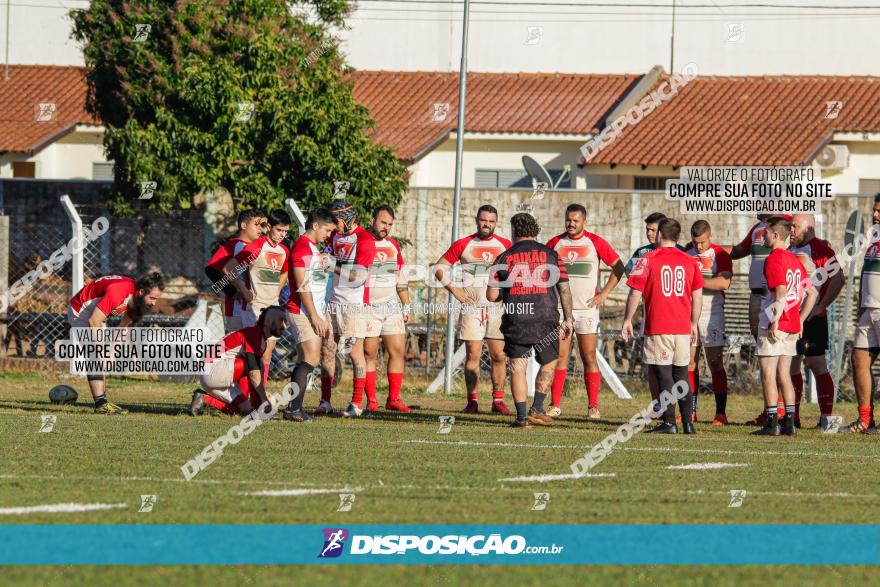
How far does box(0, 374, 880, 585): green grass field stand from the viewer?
5.79 m

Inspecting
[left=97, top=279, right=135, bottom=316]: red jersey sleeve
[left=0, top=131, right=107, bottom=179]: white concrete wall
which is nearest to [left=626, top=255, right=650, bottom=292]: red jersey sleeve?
[left=97, top=279, right=135, bottom=316]: red jersey sleeve

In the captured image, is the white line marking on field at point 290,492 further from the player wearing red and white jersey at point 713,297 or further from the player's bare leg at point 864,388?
the player wearing red and white jersey at point 713,297

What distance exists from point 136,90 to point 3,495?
1985 centimetres

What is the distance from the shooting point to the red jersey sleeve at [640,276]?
12.4 m

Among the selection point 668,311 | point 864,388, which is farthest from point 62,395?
point 864,388

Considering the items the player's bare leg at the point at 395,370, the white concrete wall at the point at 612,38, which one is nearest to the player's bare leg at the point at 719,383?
the player's bare leg at the point at 395,370

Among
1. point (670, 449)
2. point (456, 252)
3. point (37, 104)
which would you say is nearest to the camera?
point (670, 449)

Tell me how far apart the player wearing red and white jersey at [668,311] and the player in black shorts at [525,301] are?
724mm

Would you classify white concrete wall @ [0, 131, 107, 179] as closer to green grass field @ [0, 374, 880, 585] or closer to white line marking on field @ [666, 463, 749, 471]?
green grass field @ [0, 374, 880, 585]

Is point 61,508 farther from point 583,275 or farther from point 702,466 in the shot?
point 583,275

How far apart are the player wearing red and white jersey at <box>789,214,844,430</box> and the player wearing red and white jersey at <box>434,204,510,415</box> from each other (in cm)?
296

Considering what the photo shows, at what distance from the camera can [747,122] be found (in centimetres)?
3812

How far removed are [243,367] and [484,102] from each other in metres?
28.2

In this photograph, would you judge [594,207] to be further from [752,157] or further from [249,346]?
[249,346]
